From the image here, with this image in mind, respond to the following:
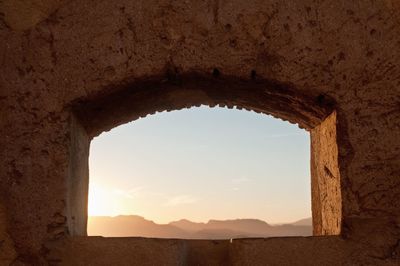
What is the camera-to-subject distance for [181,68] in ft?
7.31

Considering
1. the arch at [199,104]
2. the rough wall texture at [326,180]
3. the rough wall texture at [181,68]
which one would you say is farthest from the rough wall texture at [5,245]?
the rough wall texture at [326,180]

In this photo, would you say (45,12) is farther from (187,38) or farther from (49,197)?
(49,197)

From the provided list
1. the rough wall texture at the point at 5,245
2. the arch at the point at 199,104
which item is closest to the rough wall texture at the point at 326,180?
the arch at the point at 199,104

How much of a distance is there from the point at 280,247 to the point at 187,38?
104 cm

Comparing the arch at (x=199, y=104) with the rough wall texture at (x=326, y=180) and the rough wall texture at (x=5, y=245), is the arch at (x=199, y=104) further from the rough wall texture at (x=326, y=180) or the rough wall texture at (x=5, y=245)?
the rough wall texture at (x=5, y=245)

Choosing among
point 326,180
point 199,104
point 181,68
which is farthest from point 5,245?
point 326,180

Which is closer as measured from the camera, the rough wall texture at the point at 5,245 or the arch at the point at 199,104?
the rough wall texture at the point at 5,245

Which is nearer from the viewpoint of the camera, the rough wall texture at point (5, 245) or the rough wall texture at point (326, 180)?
the rough wall texture at point (5, 245)

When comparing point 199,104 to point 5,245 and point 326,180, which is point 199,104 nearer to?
point 326,180

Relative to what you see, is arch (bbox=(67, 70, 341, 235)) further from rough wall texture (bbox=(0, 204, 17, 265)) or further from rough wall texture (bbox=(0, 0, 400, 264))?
rough wall texture (bbox=(0, 204, 17, 265))

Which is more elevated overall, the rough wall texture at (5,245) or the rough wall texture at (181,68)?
the rough wall texture at (181,68)

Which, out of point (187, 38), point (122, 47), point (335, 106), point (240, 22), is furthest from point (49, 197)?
point (335, 106)

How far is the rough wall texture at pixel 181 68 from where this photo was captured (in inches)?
84.0

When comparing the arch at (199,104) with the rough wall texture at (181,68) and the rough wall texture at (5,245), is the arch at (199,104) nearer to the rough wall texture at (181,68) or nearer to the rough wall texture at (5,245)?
the rough wall texture at (181,68)
